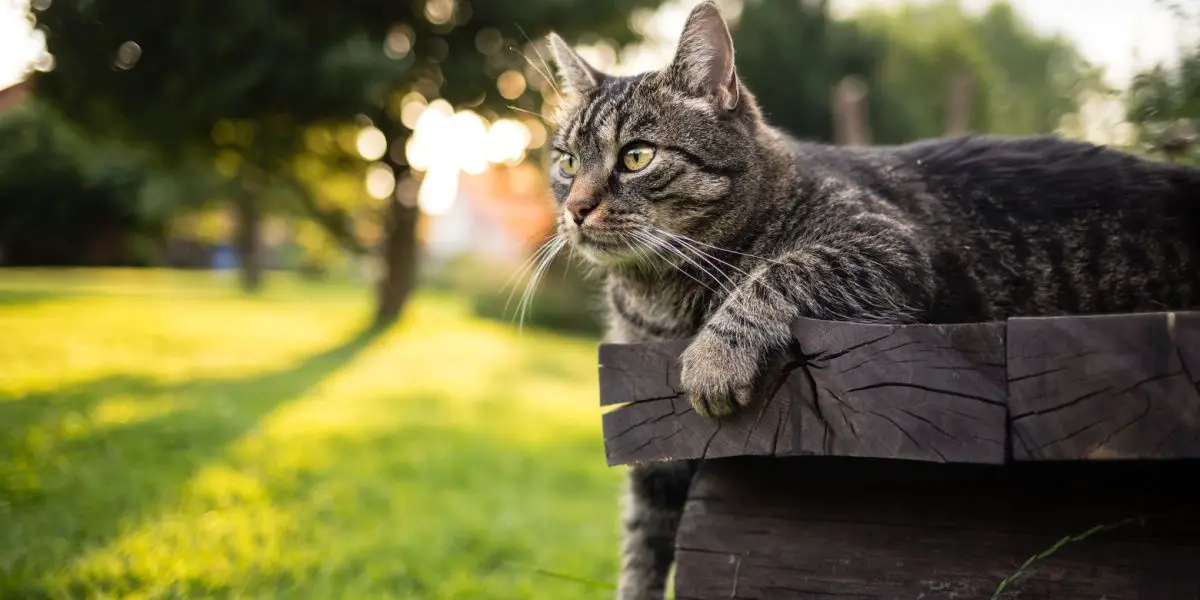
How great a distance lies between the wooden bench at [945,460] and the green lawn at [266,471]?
2.27 ft

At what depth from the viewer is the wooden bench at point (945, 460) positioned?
100 centimetres

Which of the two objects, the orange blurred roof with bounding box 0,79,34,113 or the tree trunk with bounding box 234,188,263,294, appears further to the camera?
the tree trunk with bounding box 234,188,263,294

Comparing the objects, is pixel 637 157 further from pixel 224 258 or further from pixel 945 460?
pixel 224 258

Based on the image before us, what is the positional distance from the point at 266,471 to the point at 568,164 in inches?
107

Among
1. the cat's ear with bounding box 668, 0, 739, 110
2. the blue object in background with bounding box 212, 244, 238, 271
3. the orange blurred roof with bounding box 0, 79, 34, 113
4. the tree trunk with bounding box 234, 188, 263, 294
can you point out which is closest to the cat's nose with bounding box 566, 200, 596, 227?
the cat's ear with bounding box 668, 0, 739, 110

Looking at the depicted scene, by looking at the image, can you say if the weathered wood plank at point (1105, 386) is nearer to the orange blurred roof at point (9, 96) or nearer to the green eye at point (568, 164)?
the green eye at point (568, 164)

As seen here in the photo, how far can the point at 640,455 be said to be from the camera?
1.36 m

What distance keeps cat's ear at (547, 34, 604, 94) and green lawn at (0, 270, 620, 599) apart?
4.38ft

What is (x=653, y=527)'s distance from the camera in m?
1.92

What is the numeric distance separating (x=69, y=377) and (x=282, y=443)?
1228 millimetres

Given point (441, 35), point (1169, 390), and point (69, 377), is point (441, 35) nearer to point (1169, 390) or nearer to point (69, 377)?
point (69, 377)

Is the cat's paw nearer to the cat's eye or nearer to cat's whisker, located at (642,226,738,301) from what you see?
cat's whisker, located at (642,226,738,301)

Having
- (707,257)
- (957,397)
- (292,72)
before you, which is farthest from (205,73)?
(957,397)

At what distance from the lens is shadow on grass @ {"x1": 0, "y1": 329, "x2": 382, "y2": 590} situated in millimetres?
2518
